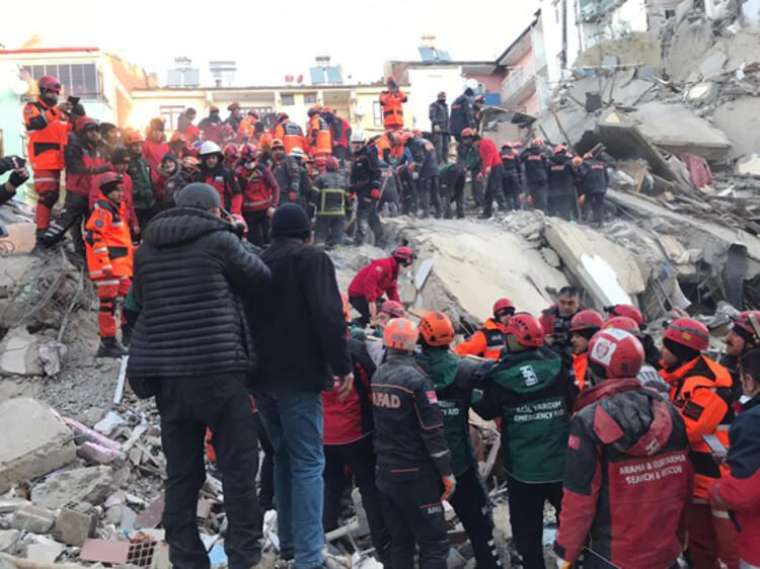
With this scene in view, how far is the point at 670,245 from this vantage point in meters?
14.2

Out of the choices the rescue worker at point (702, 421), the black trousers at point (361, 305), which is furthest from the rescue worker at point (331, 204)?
the rescue worker at point (702, 421)

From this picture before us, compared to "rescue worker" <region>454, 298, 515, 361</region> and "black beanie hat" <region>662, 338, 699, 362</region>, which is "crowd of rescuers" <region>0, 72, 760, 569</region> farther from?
"rescue worker" <region>454, 298, 515, 361</region>

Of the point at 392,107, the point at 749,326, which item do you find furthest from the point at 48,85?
the point at 392,107

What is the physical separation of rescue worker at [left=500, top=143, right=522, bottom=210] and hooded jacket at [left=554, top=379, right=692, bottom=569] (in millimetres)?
11278

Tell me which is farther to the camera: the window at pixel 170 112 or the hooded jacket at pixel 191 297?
the window at pixel 170 112

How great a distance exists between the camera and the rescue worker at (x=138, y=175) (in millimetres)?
8133

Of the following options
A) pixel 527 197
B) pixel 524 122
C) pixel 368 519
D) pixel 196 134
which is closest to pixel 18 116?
pixel 196 134

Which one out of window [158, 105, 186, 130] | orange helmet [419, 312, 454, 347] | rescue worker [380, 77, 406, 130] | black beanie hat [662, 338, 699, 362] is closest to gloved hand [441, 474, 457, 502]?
orange helmet [419, 312, 454, 347]

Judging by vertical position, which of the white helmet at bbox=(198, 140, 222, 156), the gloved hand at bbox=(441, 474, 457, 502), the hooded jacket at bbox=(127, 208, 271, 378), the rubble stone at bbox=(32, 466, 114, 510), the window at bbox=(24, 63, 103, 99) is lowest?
the rubble stone at bbox=(32, 466, 114, 510)

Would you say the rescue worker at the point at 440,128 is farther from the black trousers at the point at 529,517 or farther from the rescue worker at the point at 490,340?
the black trousers at the point at 529,517

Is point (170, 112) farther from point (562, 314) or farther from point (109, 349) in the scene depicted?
point (562, 314)

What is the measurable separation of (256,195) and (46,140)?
272cm

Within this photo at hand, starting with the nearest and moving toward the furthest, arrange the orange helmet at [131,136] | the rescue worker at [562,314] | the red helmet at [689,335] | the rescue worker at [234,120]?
the red helmet at [689,335], the rescue worker at [562,314], the orange helmet at [131,136], the rescue worker at [234,120]

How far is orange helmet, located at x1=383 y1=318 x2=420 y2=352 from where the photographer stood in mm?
4434
